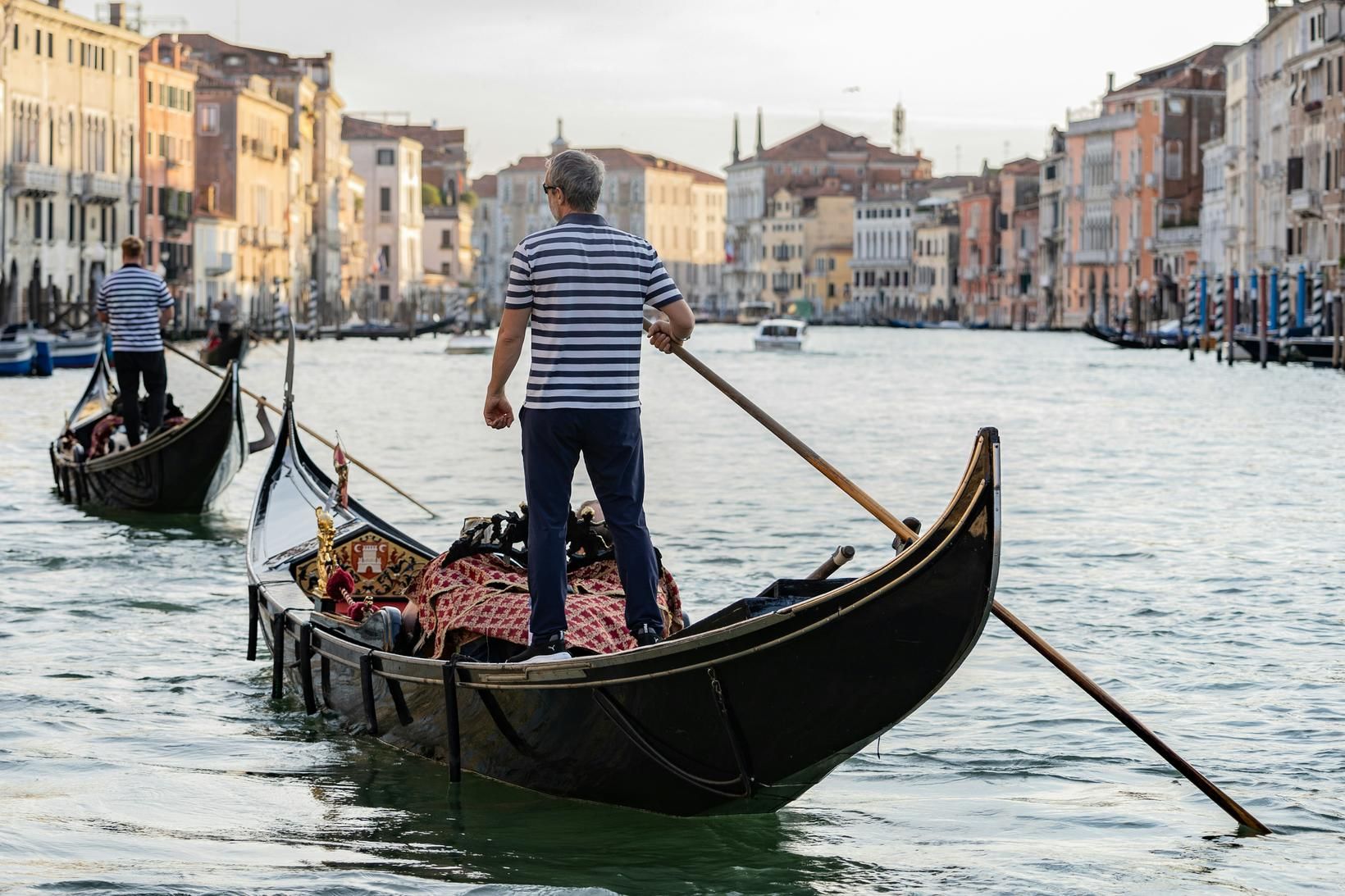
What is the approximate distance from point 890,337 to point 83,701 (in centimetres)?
5729

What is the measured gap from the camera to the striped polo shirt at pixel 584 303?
422cm

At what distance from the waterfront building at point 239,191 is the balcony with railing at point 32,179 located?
8.73m

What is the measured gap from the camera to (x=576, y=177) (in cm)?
420

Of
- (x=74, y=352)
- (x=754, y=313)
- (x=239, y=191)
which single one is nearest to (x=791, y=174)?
(x=754, y=313)

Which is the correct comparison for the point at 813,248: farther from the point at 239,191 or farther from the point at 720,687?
the point at 720,687

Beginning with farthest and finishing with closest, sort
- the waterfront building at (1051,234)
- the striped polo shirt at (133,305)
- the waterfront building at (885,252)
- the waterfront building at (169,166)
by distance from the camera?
1. the waterfront building at (885,252)
2. the waterfront building at (1051,234)
3. the waterfront building at (169,166)
4. the striped polo shirt at (133,305)

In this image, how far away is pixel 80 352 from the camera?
89.6ft

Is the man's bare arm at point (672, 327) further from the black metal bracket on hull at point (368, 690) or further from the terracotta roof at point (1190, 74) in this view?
the terracotta roof at point (1190, 74)

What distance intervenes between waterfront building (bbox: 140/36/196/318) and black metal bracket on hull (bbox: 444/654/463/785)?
122 feet

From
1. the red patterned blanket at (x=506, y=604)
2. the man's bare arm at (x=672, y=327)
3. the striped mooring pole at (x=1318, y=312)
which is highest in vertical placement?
the striped mooring pole at (x=1318, y=312)

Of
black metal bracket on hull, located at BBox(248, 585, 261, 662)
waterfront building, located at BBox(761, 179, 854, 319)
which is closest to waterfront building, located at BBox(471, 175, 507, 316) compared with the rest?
waterfront building, located at BBox(761, 179, 854, 319)

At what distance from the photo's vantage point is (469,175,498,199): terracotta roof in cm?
10238

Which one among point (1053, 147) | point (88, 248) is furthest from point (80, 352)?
point (1053, 147)

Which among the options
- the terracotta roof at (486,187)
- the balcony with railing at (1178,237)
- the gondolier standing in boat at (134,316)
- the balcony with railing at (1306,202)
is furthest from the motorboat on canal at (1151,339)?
the terracotta roof at (486,187)
